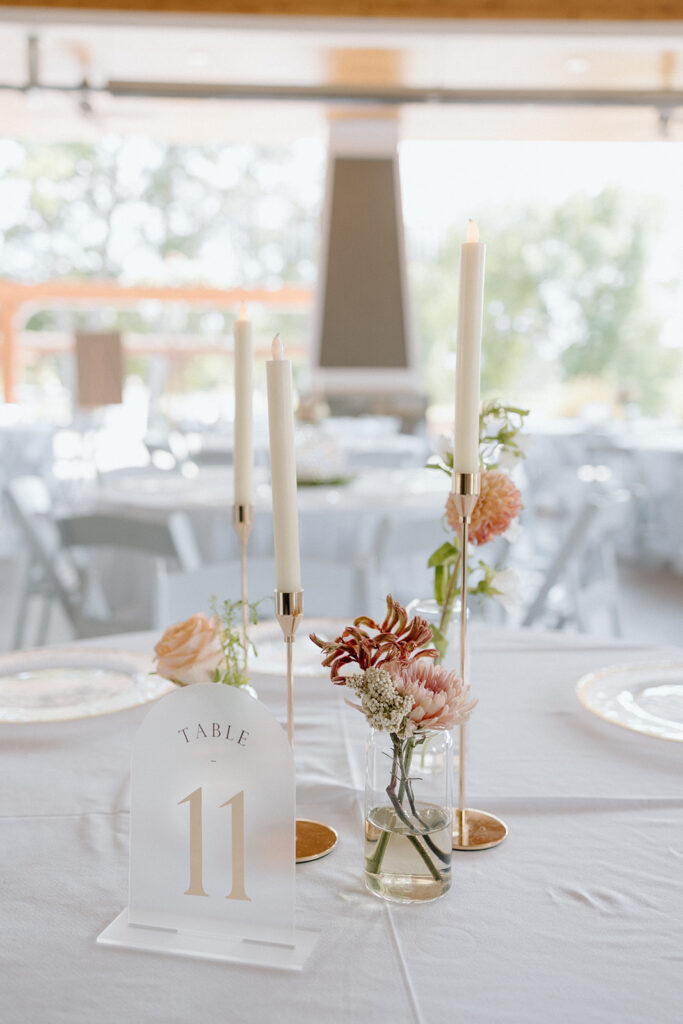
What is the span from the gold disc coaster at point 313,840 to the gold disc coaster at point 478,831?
0.11m

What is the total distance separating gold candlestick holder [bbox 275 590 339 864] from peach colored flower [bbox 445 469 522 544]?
0.67ft

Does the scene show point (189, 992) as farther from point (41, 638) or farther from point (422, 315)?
point (422, 315)

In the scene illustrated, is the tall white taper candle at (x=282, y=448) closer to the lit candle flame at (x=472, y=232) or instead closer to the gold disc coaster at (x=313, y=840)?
the lit candle flame at (x=472, y=232)

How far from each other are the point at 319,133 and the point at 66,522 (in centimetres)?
688

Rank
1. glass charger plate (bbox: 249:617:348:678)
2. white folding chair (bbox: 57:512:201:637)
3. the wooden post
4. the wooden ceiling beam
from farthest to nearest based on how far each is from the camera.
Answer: the wooden post, the wooden ceiling beam, white folding chair (bbox: 57:512:201:637), glass charger plate (bbox: 249:617:348:678)

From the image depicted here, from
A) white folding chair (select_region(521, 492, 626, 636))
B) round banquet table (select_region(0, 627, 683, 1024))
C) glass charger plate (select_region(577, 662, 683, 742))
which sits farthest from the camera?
white folding chair (select_region(521, 492, 626, 636))

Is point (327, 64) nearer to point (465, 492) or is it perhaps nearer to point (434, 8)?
point (434, 8)

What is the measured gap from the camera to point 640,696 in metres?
1.21

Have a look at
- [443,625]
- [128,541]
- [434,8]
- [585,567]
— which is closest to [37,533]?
[128,541]

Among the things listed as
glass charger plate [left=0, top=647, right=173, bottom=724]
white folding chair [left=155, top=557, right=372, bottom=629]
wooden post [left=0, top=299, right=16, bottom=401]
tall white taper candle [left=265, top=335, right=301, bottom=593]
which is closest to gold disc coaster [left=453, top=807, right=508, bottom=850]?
tall white taper candle [left=265, top=335, right=301, bottom=593]

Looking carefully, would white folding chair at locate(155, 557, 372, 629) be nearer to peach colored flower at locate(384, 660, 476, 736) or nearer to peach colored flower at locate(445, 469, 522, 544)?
peach colored flower at locate(445, 469, 522, 544)

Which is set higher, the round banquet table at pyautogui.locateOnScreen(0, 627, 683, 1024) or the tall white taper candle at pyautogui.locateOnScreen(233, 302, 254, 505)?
the tall white taper candle at pyautogui.locateOnScreen(233, 302, 254, 505)

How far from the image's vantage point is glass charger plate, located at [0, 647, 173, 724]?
3.80ft

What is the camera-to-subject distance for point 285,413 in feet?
2.34
